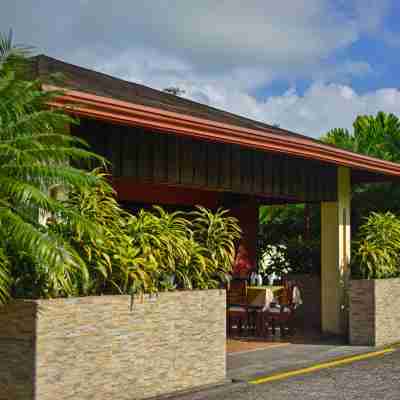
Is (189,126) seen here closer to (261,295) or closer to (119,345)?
(119,345)

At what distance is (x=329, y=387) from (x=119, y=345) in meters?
2.68

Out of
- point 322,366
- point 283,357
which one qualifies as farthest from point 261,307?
point 322,366

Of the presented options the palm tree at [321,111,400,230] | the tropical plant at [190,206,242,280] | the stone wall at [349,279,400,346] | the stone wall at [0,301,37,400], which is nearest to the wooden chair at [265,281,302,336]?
the stone wall at [349,279,400,346]

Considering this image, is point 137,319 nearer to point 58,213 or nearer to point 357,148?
point 58,213

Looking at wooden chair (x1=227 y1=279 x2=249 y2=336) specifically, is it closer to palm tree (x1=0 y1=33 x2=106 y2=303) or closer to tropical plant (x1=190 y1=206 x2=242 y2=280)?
tropical plant (x1=190 y1=206 x2=242 y2=280)

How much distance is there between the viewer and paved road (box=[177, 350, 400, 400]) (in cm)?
855

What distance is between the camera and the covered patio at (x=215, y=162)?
935 cm

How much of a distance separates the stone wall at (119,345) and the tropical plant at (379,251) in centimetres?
461

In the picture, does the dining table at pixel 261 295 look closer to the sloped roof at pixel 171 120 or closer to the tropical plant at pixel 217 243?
the sloped roof at pixel 171 120

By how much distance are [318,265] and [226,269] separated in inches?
265

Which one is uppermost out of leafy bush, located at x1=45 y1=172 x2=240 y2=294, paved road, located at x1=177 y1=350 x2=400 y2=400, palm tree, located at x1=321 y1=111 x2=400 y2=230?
palm tree, located at x1=321 y1=111 x2=400 y2=230

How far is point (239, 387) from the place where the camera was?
360 inches

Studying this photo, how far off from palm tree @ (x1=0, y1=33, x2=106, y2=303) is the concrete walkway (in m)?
3.38

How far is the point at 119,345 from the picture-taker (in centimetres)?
809
